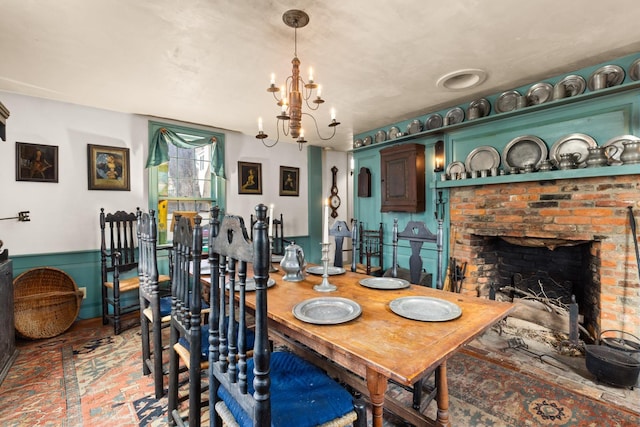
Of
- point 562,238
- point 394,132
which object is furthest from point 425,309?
point 394,132

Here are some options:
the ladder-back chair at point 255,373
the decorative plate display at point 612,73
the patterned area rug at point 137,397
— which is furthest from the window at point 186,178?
the decorative plate display at point 612,73

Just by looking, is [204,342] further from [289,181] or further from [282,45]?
[289,181]

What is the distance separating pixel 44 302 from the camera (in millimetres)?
2865

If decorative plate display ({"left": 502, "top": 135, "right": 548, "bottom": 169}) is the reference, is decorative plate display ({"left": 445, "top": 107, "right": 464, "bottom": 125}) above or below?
above

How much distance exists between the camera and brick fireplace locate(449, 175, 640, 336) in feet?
7.46

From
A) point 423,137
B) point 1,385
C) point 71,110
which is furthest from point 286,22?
point 1,385

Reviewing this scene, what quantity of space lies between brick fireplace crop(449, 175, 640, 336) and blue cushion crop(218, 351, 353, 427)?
251cm

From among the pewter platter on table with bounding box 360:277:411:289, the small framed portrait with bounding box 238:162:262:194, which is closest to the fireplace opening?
the pewter platter on table with bounding box 360:277:411:289

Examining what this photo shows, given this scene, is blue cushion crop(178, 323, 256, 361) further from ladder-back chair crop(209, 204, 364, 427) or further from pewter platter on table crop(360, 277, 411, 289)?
pewter platter on table crop(360, 277, 411, 289)

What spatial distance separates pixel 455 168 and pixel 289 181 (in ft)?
8.57

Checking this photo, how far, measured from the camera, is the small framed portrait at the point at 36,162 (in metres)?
2.91

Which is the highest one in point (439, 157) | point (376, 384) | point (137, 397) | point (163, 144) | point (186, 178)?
point (163, 144)

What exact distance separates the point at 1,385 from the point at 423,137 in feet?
14.7

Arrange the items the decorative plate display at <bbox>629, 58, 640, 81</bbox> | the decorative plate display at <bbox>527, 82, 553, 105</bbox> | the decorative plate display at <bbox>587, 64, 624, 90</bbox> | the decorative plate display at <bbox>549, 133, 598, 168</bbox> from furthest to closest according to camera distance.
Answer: the decorative plate display at <bbox>527, 82, 553, 105</bbox>, the decorative plate display at <bbox>549, 133, 598, 168</bbox>, the decorative plate display at <bbox>587, 64, 624, 90</bbox>, the decorative plate display at <bbox>629, 58, 640, 81</bbox>
